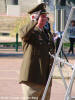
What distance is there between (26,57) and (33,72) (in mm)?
221

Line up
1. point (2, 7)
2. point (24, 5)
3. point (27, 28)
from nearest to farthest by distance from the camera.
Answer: point (27, 28) → point (24, 5) → point (2, 7)

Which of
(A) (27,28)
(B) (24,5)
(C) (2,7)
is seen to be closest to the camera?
(A) (27,28)

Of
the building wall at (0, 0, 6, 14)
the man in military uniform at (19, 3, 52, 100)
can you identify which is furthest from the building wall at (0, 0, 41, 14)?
the man in military uniform at (19, 3, 52, 100)

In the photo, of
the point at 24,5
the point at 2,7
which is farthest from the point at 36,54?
the point at 2,7

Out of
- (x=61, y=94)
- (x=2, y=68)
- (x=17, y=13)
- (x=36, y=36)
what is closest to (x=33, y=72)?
(x=36, y=36)

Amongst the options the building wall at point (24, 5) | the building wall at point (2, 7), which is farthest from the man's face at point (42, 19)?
the building wall at point (2, 7)

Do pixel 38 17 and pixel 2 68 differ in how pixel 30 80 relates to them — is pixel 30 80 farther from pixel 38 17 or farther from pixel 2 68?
pixel 2 68

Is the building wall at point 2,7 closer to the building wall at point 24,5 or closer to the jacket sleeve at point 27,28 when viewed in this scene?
the building wall at point 24,5

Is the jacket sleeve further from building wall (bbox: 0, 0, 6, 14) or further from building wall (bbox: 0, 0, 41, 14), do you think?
building wall (bbox: 0, 0, 6, 14)

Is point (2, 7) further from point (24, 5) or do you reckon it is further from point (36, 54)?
point (36, 54)

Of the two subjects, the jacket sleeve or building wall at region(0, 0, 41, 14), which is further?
building wall at region(0, 0, 41, 14)

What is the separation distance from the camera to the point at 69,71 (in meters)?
11.9

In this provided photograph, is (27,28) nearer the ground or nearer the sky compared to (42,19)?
nearer the ground

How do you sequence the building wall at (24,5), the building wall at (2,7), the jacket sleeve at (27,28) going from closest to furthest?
the jacket sleeve at (27,28)
the building wall at (24,5)
the building wall at (2,7)
